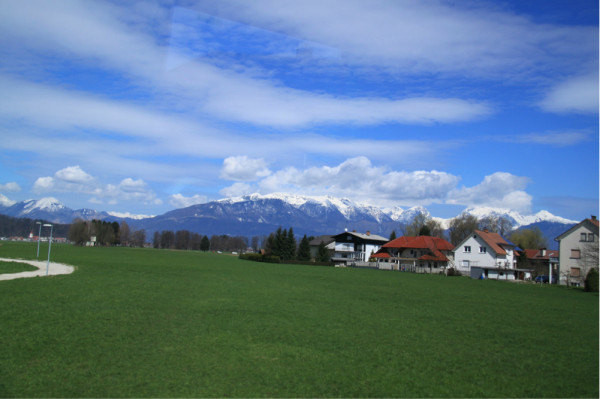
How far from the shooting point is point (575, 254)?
50844mm

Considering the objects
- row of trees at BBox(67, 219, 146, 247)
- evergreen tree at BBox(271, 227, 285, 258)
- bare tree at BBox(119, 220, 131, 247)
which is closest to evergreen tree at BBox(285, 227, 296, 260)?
evergreen tree at BBox(271, 227, 285, 258)

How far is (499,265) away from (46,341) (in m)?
61.5

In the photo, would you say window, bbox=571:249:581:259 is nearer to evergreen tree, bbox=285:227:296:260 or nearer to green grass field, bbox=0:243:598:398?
green grass field, bbox=0:243:598:398

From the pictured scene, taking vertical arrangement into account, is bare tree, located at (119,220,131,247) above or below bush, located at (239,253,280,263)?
above

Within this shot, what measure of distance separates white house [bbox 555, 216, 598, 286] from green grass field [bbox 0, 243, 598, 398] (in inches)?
1386

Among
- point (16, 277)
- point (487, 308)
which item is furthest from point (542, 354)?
point (16, 277)

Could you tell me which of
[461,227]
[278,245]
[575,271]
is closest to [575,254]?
[575,271]

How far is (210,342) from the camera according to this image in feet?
37.2

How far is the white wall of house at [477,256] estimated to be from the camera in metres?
62.8

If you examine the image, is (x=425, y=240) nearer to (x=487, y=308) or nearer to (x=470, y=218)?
(x=470, y=218)

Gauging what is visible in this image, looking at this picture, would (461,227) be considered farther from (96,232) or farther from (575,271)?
(96,232)

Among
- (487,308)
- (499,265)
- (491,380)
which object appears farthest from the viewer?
(499,265)

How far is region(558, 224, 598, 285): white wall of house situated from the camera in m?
49.4

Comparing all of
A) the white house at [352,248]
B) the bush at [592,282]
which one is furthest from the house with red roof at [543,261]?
the white house at [352,248]
